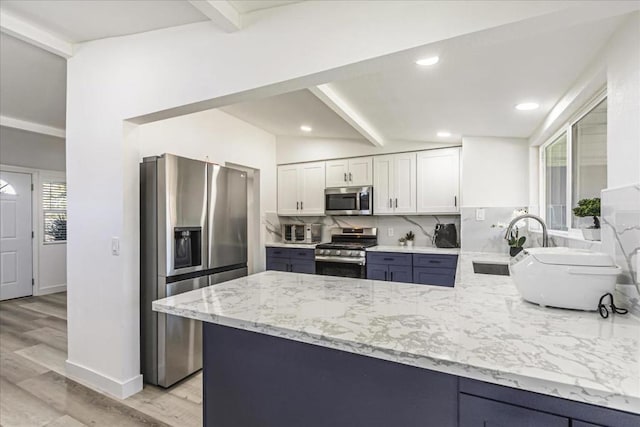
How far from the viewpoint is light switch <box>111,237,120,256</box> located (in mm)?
2312

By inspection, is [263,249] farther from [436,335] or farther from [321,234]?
[436,335]

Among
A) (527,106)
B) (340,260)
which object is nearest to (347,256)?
(340,260)

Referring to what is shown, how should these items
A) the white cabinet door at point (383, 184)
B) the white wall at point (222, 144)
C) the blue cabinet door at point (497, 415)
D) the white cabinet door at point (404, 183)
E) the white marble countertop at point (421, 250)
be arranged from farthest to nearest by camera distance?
the white cabinet door at point (383, 184)
the white cabinet door at point (404, 183)
the white marble countertop at point (421, 250)
the white wall at point (222, 144)
the blue cabinet door at point (497, 415)

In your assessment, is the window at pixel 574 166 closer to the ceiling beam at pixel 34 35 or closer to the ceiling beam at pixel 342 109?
the ceiling beam at pixel 342 109

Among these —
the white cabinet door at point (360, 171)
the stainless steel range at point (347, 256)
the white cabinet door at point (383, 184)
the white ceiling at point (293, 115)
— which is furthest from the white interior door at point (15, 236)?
the white cabinet door at point (383, 184)

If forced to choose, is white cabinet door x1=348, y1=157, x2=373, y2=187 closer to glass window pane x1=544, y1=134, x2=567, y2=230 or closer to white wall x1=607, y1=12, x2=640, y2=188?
glass window pane x1=544, y1=134, x2=567, y2=230

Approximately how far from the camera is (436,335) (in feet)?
3.11

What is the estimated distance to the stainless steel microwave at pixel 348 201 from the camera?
14.0 ft

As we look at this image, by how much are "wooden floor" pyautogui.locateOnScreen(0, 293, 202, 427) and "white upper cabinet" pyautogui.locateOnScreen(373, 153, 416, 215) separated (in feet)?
9.33

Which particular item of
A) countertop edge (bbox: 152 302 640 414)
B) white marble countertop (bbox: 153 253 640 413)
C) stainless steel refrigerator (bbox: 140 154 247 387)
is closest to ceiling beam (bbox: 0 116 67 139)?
stainless steel refrigerator (bbox: 140 154 247 387)

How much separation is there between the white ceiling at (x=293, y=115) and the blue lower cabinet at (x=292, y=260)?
1609 mm

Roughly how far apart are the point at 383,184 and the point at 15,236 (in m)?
5.61

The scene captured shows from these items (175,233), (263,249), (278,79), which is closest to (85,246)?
(175,233)

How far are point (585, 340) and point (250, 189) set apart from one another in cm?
419
